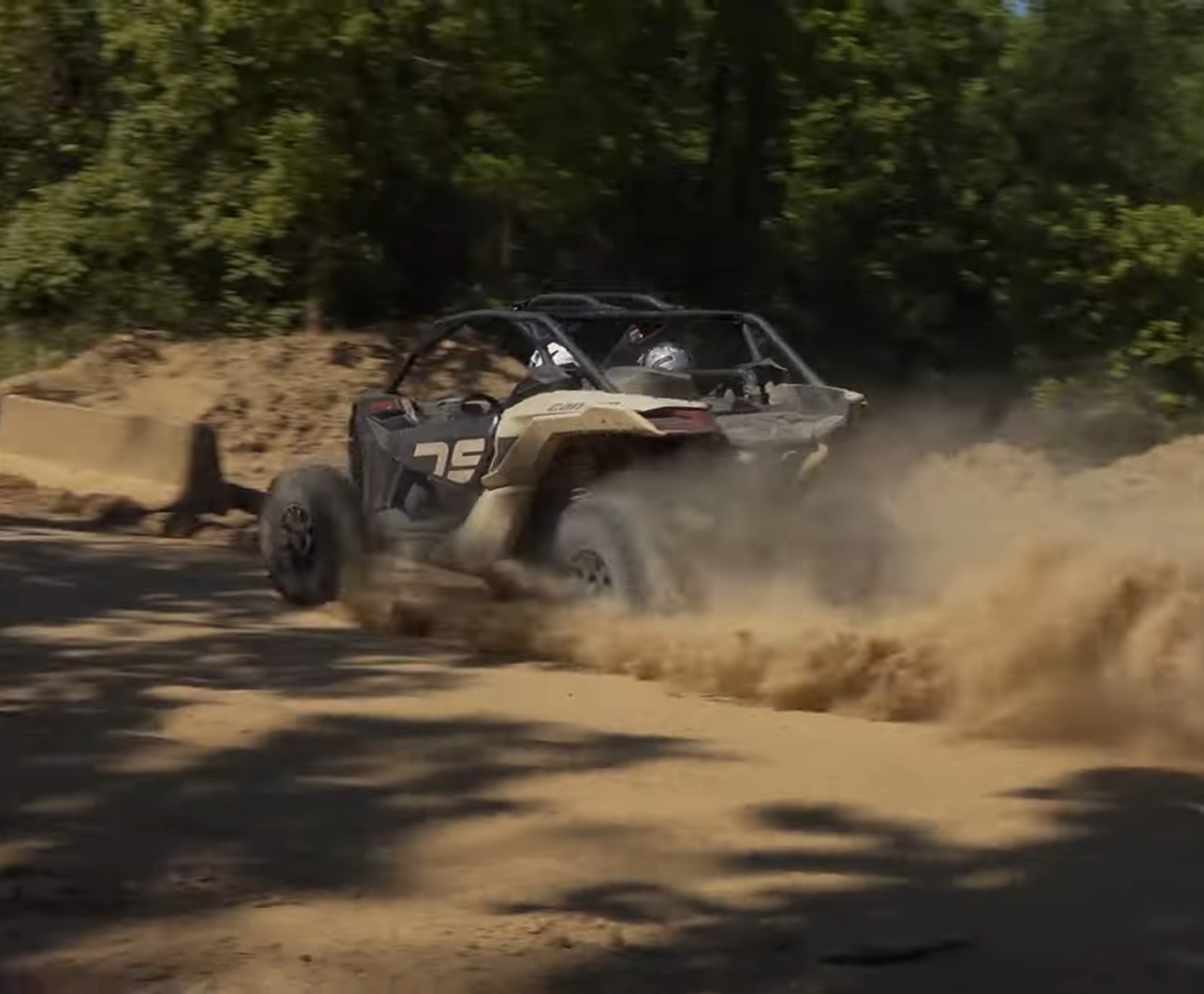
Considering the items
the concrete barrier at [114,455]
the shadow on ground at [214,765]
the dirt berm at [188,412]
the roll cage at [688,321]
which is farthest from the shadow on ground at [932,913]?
the dirt berm at [188,412]

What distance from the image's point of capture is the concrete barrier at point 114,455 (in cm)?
1413

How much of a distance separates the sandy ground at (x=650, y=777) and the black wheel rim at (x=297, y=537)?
0.90 feet

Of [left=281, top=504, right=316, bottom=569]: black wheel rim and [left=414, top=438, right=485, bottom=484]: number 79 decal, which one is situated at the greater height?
[left=414, top=438, right=485, bottom=484]: number 79 decal

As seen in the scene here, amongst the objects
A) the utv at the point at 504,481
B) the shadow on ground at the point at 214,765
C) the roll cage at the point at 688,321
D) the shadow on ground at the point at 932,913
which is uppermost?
the roll cage at the point at 688,321

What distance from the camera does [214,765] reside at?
6.78m

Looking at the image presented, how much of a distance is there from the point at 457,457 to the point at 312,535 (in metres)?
1.04

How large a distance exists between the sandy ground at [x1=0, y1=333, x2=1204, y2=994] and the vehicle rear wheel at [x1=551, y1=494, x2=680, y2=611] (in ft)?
0.50

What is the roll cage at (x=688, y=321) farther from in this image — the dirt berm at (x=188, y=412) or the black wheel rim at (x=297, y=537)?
the dirt berm at (x=188, y=412)

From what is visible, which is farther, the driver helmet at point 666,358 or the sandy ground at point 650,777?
the driver helmet at point 666,358

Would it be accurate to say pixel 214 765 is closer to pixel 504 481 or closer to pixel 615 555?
pixel 615 555

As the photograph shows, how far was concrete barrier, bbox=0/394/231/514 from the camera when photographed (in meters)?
14.1

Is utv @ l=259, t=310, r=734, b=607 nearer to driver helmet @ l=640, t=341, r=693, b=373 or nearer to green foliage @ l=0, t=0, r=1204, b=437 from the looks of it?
driver helmet @ l=640, t=341, r=693, b=373

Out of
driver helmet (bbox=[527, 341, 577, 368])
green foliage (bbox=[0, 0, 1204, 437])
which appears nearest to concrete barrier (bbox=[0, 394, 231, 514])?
green foliage (bbox=[0, 0, 1204, 437])

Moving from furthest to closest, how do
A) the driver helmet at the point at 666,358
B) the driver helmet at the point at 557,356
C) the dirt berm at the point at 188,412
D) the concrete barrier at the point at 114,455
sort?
the dirt berm at the point at 188,412 < the concrete barrier at the point at 114,455 < the driver helmet at the point at 666,358 < the driver helmet at the point at 557,356
